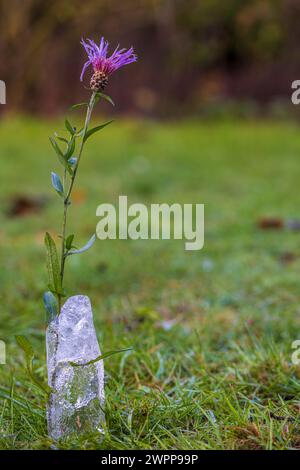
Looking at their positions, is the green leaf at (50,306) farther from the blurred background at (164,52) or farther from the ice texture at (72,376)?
the blurred background at (164,52)

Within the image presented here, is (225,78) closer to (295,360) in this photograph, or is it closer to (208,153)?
(208,153)

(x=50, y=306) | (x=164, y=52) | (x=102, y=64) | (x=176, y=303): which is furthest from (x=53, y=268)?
(x=164, y=52)

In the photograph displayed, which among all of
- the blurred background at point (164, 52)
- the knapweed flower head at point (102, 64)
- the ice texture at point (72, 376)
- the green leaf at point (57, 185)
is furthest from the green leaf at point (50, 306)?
the blurred background at point (164, 52)

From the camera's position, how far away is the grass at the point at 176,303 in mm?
1219

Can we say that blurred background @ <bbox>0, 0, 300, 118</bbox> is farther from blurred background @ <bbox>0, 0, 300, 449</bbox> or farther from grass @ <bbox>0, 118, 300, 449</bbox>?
grass @ <bbox>0, 118, 300, 449</bbox>

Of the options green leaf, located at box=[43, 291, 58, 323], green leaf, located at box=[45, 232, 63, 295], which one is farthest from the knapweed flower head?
green leaf, located at box=[43, 291, 58, 323]

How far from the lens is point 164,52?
Answer: 7797mm

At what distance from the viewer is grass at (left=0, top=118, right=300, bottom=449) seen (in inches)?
48.0

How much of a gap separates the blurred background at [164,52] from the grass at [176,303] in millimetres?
2427

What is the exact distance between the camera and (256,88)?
7.71m

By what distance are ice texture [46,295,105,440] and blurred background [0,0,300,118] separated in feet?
21.6
